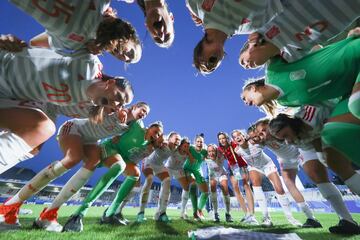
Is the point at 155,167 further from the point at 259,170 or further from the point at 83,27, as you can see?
the point at 83,27

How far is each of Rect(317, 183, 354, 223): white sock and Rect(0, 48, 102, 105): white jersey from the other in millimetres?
3318

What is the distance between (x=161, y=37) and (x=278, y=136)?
1983mm

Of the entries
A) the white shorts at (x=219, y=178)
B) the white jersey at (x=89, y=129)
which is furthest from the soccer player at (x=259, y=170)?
the white jersey at (x=89, y=129)

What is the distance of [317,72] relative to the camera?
1764 millimetres

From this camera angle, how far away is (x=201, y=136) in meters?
8.04

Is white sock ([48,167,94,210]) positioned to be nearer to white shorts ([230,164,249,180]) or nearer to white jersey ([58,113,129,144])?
white jersey ([58,113,129,144])

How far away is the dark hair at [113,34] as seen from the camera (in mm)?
1931

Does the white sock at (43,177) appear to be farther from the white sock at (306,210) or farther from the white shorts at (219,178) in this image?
the white shorts at (219,178)

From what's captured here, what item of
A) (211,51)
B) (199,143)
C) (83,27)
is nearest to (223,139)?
(199,143)

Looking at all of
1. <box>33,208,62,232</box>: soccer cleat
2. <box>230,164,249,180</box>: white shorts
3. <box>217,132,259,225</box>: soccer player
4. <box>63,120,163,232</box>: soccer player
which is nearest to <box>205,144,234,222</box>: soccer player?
<box>217,132,259,225</box>: soccer player

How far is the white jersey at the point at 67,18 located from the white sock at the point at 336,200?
346 centimetres

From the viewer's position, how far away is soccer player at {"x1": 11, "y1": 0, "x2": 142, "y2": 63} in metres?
1.64

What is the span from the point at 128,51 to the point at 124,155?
3509 mm

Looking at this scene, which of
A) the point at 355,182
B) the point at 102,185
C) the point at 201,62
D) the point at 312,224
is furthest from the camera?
the point at 312,224
